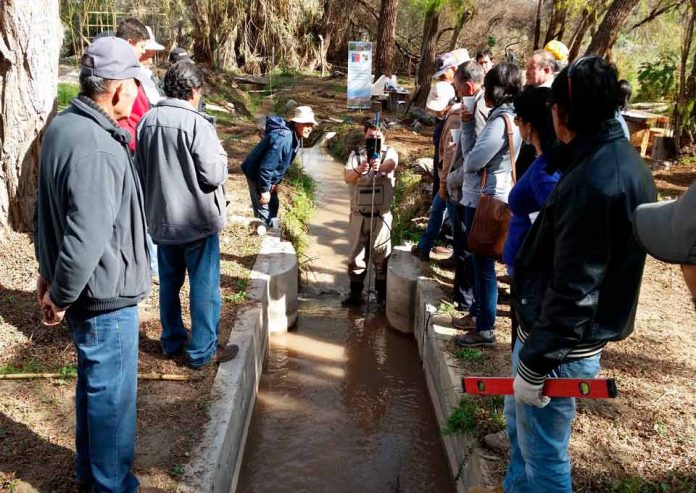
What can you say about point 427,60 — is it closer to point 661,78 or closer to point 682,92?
point 661,78

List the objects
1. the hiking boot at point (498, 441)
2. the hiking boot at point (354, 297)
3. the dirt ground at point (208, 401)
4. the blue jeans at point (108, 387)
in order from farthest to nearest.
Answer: the hiking boot at point (354, 297) → the hiking boot at point (498, 441) → the dirt ground at point (208, 401) → the blue jeans at point (108, 387)

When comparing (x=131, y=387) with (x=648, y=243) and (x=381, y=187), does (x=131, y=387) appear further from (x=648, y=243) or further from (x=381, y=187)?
(x=381, y=187)

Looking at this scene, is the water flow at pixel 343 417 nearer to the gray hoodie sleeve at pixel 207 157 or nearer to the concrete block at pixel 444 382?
the concrete block at pixel 444 382

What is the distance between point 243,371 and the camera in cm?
414

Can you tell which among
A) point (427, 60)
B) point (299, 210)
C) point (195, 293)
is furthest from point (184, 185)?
point (427, 60)

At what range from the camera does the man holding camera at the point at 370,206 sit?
575cm

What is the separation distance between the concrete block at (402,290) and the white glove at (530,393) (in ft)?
11.5

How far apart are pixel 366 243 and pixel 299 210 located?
100 inches

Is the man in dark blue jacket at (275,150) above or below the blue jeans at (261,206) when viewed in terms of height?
above

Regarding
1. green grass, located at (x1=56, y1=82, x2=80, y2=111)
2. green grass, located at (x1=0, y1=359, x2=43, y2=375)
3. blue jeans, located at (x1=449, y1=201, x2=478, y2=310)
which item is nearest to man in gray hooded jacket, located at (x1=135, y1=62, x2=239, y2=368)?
green grass, located at (x1=0, y1=359, x2=43, y2=375)

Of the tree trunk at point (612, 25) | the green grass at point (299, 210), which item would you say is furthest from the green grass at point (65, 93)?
the tree trunk at point (612, 25)

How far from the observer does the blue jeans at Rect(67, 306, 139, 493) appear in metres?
2.51

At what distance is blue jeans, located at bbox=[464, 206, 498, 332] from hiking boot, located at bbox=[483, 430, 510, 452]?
1.08 m

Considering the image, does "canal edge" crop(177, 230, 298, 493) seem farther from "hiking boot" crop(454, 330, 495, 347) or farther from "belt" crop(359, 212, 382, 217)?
"hiking boot" crop(454, 330, 495, 347)
